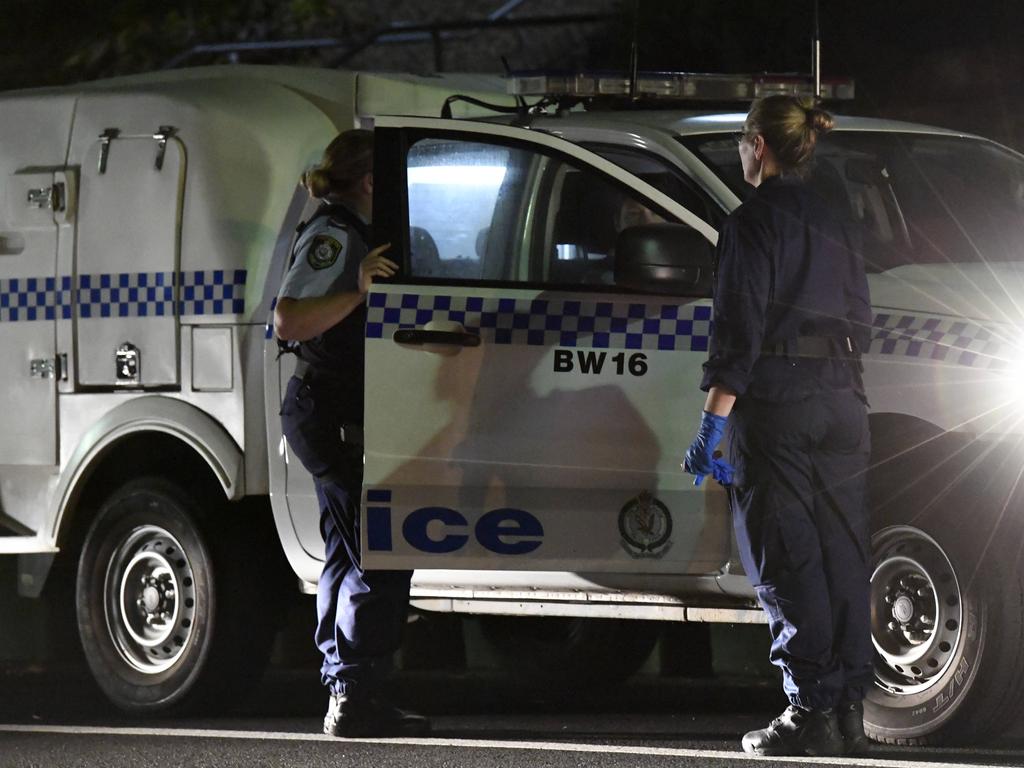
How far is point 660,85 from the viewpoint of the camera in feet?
24.6

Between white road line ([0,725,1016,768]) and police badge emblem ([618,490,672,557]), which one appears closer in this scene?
white road line ([0,725,1016,768])

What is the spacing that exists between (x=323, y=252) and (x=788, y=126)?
1454 mm

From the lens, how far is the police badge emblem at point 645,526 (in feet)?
21.6

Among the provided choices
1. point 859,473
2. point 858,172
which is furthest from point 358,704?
point 858,172

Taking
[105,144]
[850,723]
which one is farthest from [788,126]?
[105,144]

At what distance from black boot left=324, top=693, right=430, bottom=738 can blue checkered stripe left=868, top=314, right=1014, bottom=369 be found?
5.70ft

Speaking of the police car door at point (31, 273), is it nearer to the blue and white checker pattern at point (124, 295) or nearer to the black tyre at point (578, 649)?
the blue and white checker pattern at point (124, 295)

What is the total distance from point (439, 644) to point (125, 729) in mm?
2226

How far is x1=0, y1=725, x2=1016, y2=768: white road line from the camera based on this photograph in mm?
6090

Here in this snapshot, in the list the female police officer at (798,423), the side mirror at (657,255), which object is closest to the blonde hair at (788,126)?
the female police officer at (798,423)

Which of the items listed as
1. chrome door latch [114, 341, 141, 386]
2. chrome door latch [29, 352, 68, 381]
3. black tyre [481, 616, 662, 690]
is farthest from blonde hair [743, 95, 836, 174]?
chrome door latch [29, 352, 68, 381]

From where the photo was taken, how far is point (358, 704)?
22.5 feet

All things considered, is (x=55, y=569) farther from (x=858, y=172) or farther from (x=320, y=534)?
(x=858, y=172)

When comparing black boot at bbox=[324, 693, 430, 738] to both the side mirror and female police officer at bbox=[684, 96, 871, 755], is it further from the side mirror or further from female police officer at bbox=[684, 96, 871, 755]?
the side mirror
